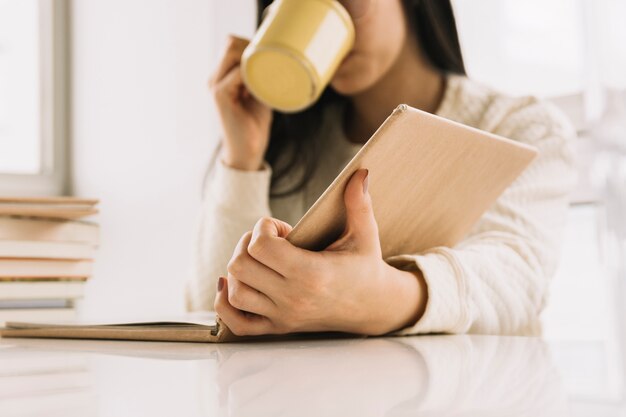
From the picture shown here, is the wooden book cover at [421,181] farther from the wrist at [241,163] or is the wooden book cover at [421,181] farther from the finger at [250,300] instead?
the wrist at [241,163]

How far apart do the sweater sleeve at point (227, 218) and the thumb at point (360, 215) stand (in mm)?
777

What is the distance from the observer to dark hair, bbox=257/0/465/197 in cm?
137

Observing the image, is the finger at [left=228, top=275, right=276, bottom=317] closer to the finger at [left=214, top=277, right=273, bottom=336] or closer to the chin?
the finger at [left=214, top=277, right=273, bottom=336]

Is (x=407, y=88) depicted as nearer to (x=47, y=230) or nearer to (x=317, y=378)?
(x=47, y=230)

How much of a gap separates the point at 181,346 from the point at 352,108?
3.46ft

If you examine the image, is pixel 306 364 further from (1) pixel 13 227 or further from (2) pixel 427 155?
(1) pixel 13 227

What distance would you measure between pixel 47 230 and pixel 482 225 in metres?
0.86

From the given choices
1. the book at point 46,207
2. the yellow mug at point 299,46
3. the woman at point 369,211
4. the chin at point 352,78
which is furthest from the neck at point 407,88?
the book at point 46,207

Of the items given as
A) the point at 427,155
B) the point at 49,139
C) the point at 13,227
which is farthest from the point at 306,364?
the point at 49,139

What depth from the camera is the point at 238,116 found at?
53.2 inches

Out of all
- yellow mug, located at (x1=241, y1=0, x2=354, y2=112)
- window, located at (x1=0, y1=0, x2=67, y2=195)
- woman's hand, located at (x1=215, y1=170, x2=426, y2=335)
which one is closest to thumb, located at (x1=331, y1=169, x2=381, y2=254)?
woman's hand, located at (x1=215, y1=170, x2=426, y2=335)

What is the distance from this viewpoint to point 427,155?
1.98 feet

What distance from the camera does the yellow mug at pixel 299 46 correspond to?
37.4 inches

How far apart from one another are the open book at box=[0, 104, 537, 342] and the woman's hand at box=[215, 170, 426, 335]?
15 millimetres
